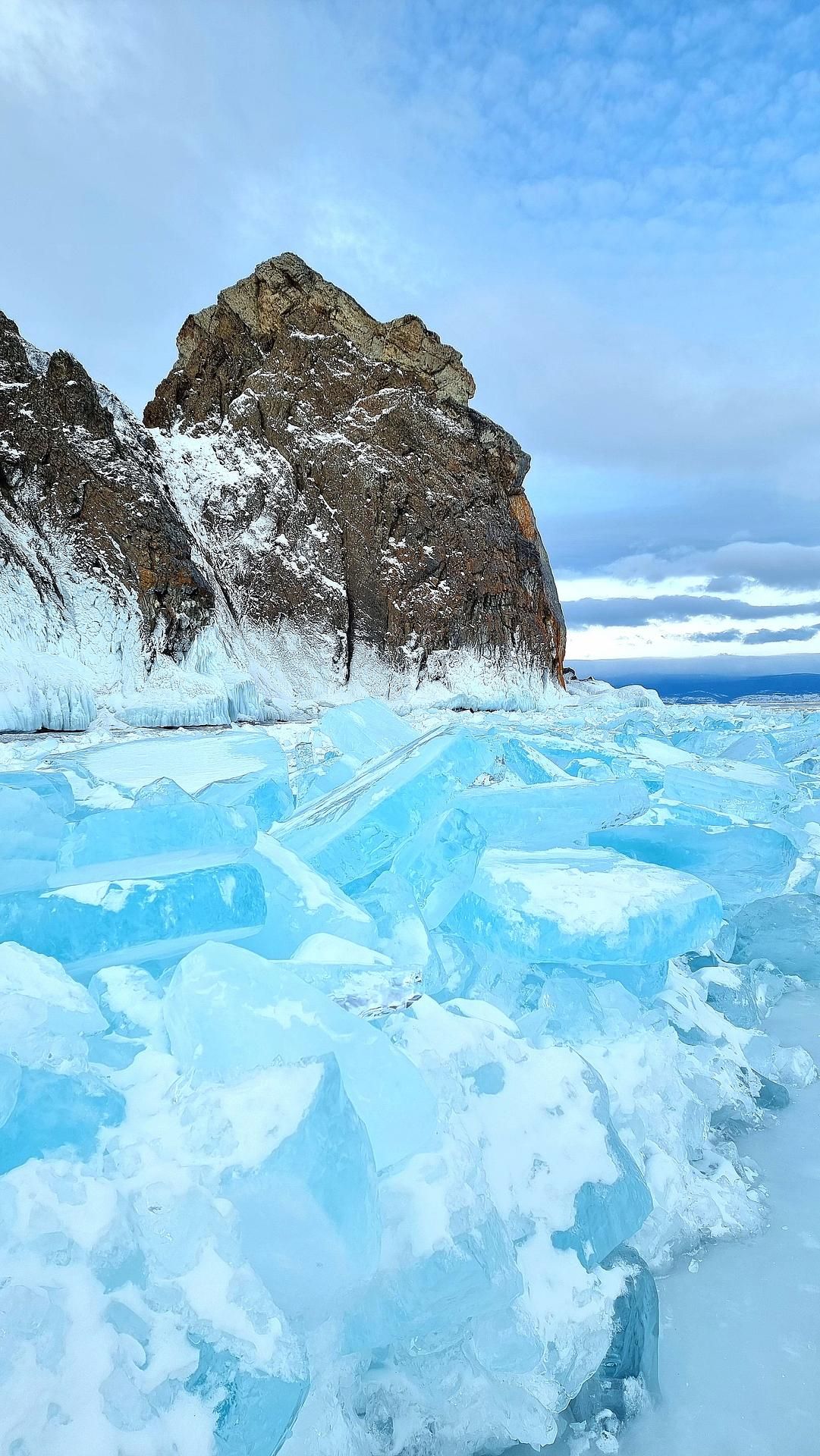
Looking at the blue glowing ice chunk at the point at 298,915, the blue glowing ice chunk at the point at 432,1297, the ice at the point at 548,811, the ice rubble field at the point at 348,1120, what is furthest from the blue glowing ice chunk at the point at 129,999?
→ the ice at the point at 548,811

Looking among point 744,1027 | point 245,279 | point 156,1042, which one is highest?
point 245,279

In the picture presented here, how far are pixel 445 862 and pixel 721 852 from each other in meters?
1.16

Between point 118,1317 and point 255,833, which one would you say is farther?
point 255,833

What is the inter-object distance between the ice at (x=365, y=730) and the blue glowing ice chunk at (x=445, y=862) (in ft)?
5.64

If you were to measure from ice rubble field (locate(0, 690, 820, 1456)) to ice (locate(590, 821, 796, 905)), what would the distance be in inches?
12.5

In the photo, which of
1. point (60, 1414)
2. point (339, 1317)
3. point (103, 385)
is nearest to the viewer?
point (60, 1414)

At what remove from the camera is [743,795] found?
3.29m

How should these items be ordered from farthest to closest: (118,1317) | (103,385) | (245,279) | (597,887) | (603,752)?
1. (245,279)
2. (103,385)
3. (603,752)
4. (597,887)
5. (118,1317)

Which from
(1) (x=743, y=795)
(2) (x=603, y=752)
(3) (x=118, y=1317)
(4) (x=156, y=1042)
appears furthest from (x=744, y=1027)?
(2) (x=603, y=752)

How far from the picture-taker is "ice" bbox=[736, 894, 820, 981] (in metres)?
2.93

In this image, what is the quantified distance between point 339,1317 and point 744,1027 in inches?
70.1

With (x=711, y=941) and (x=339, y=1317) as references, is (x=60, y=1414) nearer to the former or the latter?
(x=339, y=1317)

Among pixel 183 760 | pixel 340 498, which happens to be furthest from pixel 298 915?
pixel 340 498

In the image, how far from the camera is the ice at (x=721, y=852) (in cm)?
253
